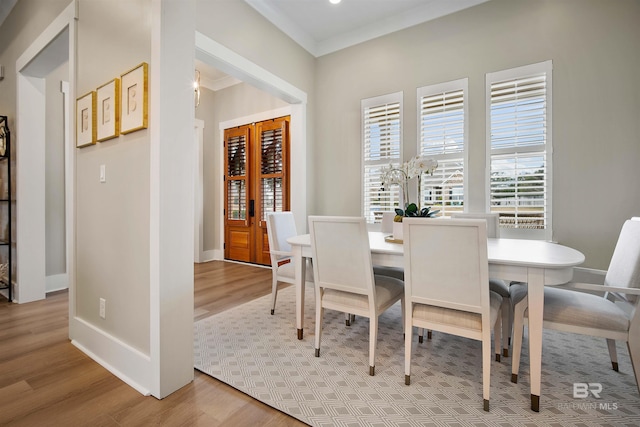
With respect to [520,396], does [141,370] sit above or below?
→ above

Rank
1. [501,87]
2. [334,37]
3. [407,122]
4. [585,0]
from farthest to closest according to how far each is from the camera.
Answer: [334,37]
[407,122]
[501,87]
[585,0]

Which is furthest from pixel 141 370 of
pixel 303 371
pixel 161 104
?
pixel 161 104

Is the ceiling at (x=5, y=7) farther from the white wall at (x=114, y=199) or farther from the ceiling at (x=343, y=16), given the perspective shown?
the white wall at (x=114, y=199)

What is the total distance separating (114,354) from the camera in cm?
186

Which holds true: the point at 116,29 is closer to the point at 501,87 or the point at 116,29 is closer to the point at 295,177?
the point at 295,177

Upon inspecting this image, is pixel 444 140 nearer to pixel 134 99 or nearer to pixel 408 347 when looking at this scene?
pixel 408 347

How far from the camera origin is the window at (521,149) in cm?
301

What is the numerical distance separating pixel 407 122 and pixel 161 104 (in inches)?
115

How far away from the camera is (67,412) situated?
58.9 inches

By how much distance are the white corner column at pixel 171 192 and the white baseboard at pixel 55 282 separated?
295 cm

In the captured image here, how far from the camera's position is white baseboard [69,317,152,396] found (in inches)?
65.8

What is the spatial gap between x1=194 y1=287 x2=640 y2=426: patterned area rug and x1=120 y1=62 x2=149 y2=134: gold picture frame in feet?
5.01

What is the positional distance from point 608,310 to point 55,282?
16.7ft

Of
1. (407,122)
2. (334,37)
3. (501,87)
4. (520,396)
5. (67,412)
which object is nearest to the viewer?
(67,412)
